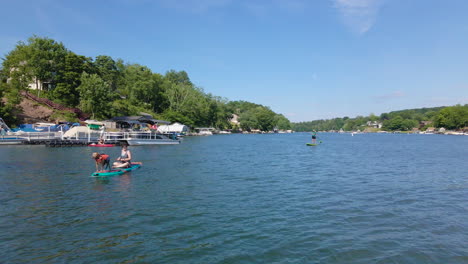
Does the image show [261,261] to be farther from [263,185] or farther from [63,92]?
[63,92]

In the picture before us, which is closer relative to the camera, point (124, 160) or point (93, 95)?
point (124, 160)

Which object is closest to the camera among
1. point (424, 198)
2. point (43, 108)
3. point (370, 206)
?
point (370, 206)

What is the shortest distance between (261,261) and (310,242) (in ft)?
7.75

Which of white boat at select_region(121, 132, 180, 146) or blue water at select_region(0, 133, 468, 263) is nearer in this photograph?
blue water at select_region(0, 133, 468, 263)

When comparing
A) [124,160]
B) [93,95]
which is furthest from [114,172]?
[93,95]

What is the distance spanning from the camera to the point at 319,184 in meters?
21.2

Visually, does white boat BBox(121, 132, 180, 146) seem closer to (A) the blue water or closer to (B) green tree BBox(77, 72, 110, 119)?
(B) green tree BBox(77, 72, 110, 119)

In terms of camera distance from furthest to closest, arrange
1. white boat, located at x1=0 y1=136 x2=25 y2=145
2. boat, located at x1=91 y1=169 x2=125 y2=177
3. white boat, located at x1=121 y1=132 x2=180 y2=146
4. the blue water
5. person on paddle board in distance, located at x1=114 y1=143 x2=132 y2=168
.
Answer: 1. white boat, located at x1=121 y1=132 x2=180 y2=146
2. white boat, located at x1=0 y1=136 x2=25 y2=145
3. person on paddle board in distance, located at x1=114 y1=143 x2=132 y2=168
4. boat, located at x1=91 y1=169 x2=125 y2=177
5. the blue water

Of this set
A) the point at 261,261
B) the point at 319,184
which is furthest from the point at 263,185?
the point at 261,261

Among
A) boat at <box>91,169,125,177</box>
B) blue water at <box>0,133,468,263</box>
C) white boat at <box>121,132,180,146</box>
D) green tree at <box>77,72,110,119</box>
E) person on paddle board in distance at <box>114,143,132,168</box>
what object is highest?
green tree at <box>77,72,110,119</box>

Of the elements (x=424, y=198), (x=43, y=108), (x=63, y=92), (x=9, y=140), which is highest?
(x=63, y=92)

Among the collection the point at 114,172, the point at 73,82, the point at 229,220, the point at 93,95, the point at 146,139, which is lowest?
the point at 229,220

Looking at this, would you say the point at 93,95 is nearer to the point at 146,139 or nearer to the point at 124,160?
the point at 146,139

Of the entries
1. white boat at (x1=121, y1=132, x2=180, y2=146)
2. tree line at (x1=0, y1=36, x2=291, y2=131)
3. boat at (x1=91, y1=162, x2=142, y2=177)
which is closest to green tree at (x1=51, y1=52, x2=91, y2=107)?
tree line at (x1=0, y1=36, x2=291, y2=131)
